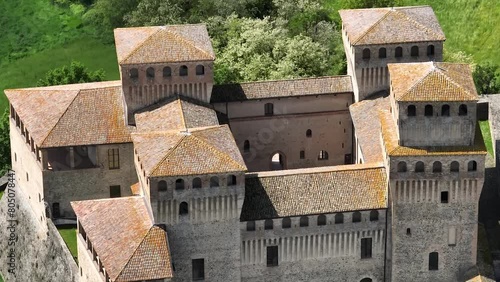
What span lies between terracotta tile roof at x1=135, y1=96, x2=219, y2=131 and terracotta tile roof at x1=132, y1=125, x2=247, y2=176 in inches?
142

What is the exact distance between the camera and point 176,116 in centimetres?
10625

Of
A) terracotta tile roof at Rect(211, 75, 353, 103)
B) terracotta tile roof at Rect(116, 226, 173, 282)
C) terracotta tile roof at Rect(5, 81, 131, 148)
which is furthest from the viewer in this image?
terracotta tile roof at Rect(211, 75, 353, 103)

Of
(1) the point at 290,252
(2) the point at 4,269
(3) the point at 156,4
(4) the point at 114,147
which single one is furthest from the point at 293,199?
(3) the point at 156,4

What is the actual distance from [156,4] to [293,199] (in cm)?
4921

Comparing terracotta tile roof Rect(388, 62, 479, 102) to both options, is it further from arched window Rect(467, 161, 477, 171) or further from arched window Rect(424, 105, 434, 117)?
arched window Rect(467, 161, 477, 171)

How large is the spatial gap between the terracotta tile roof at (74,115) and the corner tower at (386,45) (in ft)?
57.1

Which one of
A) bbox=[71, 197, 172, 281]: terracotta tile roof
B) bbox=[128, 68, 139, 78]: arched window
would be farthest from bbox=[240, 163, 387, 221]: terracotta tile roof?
bbox=[128, 68, 139, 78]: arched window

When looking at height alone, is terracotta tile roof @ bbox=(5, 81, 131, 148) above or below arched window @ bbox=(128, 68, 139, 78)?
below

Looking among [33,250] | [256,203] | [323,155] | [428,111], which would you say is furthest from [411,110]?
[33,250]

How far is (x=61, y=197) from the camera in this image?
359ft

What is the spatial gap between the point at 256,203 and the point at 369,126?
40.5 ft

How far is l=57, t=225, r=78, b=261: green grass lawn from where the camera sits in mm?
107125

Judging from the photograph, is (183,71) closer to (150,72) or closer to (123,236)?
(150,72)

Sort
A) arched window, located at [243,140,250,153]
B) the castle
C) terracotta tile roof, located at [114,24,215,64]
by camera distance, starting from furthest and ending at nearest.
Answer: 1. arched window, located at [243,140,250,153]
2. terracotta tile roof, located at [114,24,215,64]
3. the castle
